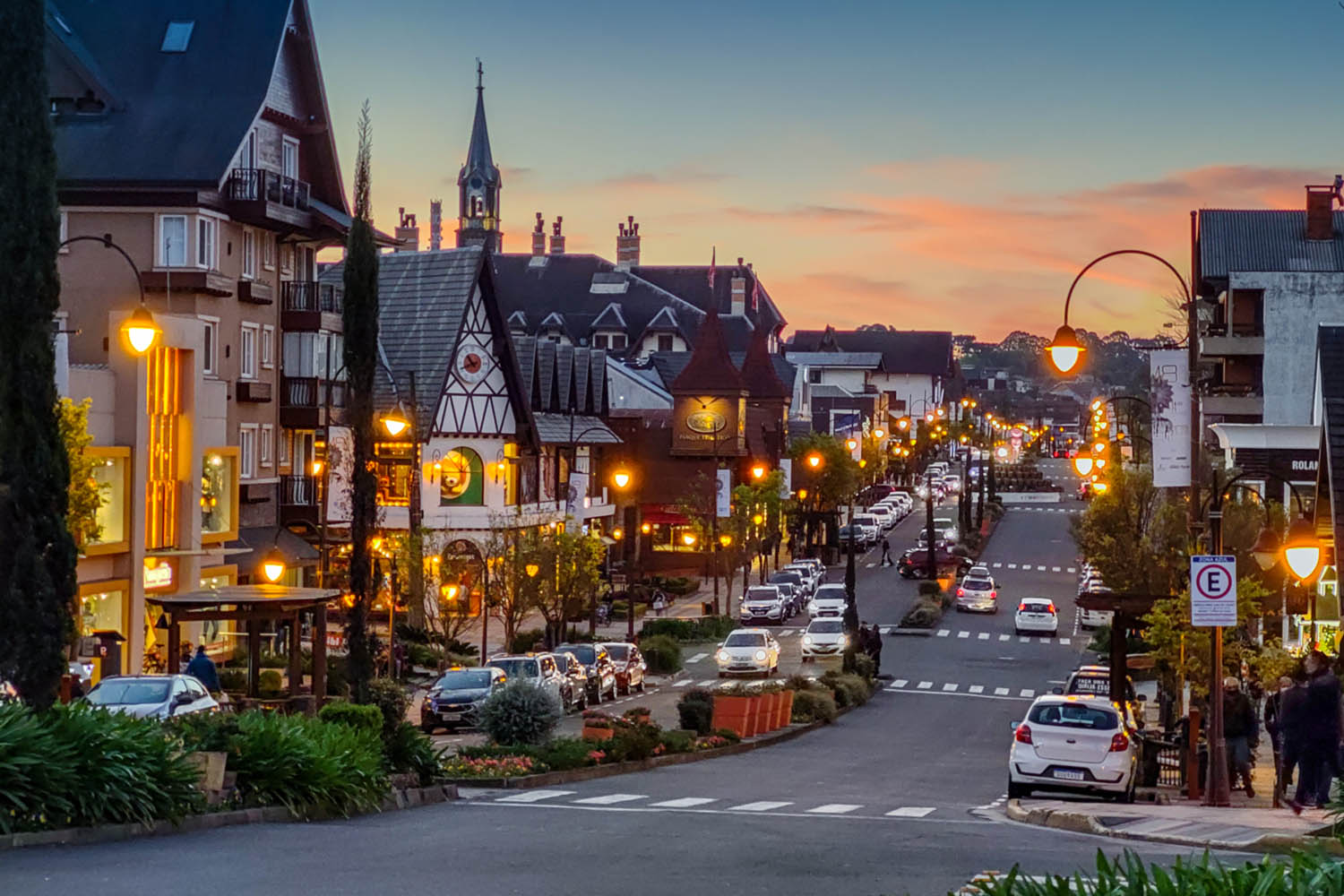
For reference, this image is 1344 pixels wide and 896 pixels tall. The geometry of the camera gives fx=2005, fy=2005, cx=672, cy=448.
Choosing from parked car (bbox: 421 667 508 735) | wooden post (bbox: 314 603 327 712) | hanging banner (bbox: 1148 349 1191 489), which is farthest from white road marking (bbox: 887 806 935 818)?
parked car (bbox: 421 667 508 735)

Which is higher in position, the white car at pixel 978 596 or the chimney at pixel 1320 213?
the chimney at pixel 1320 213

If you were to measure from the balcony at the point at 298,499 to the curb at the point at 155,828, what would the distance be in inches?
1571

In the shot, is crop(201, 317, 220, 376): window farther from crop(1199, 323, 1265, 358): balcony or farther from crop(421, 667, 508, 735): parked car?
crop(1199, 323, 1265, 358): balcony

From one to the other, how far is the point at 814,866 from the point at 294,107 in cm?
4669

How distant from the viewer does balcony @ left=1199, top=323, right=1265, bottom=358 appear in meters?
72.3

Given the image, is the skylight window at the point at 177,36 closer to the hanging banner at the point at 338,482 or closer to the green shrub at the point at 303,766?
the hanging banner at the point at 338,482

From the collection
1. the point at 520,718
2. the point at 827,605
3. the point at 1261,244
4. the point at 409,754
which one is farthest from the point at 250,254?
the point at 1261,244

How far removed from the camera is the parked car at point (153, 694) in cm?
2831

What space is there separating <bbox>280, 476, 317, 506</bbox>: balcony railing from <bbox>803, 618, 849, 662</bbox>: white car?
15.7 m

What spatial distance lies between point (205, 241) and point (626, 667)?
53.8 ft

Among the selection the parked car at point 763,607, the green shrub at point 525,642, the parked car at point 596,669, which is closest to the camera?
the parked car at point 596,669

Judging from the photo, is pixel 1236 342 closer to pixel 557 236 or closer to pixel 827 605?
pixel 827 605

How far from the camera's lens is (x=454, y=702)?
40.0m

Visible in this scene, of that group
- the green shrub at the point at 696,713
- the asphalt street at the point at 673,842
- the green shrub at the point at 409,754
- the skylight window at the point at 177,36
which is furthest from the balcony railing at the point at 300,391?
the green shrub at the point at 409,754
